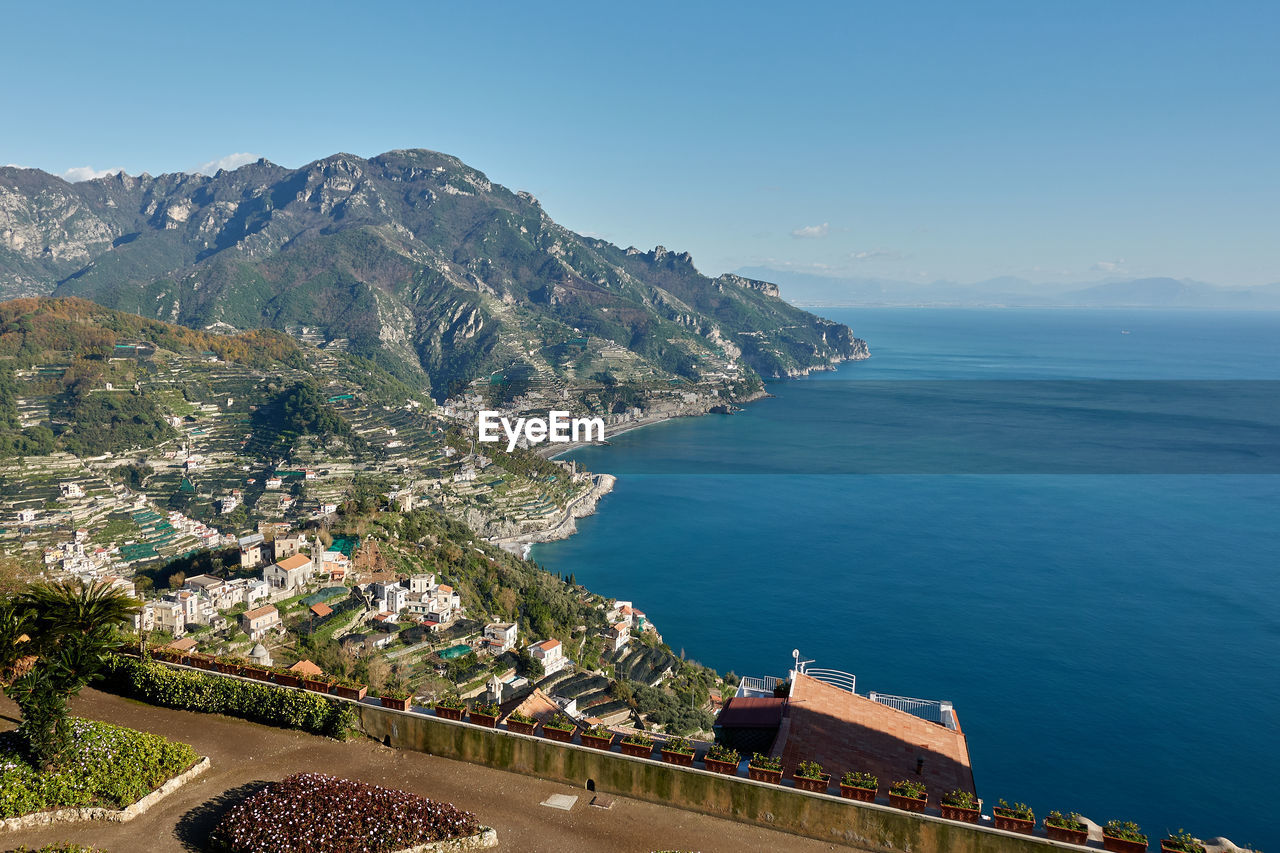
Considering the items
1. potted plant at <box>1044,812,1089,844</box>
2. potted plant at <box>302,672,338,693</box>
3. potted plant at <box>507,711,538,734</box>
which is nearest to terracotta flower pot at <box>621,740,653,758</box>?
potted plant at <box>507,711,538,734</box>

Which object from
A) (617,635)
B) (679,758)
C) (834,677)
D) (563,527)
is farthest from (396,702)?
(563,527)

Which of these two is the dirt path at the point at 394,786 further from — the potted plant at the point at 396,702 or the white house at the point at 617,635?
the white house at the point at 617,635

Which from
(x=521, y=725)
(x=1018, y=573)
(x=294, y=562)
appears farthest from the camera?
(x=1018, y=573)

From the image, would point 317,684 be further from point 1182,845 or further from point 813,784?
point 1182,845

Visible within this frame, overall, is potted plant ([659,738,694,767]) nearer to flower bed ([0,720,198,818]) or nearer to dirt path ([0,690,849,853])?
dirt path ([0,690,849,853])

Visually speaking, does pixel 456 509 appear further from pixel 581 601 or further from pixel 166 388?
pixel 166 388

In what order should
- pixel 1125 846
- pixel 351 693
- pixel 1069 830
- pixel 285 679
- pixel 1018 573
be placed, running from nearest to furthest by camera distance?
pixel 1125 846 < pixel 1069 830 < pixel 351 693 < pixel 285 679 < pixel 1018 573

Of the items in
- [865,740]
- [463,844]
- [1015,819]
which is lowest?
[865,740]
